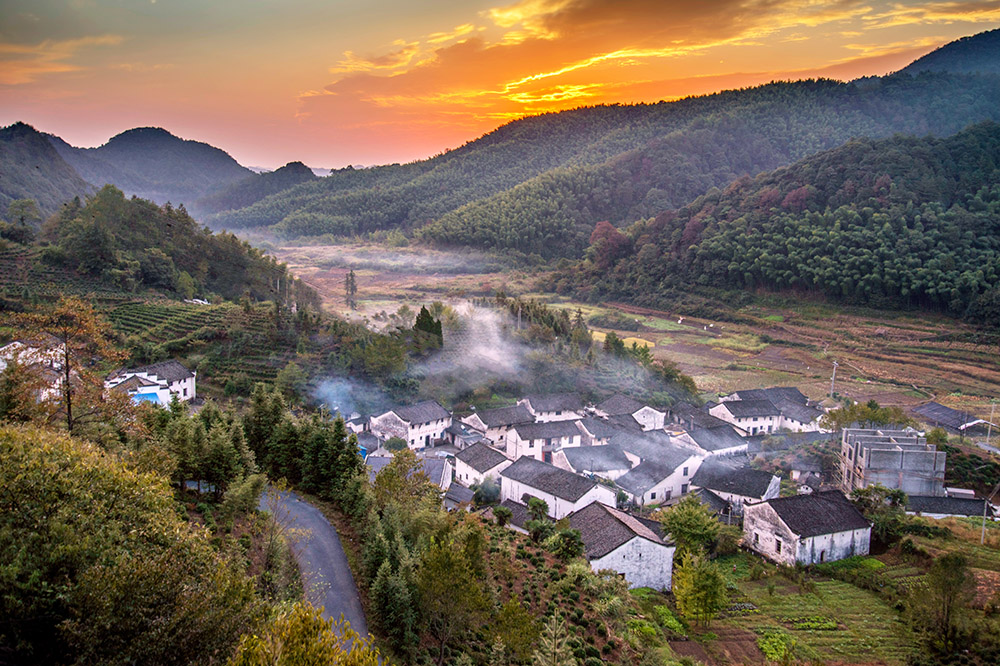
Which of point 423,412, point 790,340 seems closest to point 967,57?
point 790,340

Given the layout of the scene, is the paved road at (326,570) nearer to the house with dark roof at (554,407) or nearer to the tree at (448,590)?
the tree at (448,590)

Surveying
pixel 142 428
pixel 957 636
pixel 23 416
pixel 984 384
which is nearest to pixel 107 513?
pixel 142 428

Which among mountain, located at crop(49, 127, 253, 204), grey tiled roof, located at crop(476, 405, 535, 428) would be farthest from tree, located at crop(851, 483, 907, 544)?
mountain, located at crop(49, 127, 253, 204)

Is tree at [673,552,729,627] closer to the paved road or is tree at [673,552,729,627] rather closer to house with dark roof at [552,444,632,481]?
the paved road

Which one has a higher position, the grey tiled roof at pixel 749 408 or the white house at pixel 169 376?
the white house at pixel 169 376

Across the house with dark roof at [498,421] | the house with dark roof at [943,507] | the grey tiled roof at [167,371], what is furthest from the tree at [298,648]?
the house with dark roof at [498,421]

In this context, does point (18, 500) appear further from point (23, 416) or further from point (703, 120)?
point (703, 120)

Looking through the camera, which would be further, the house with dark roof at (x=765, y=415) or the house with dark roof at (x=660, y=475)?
the house with dark roof at (x=765, y=415)
